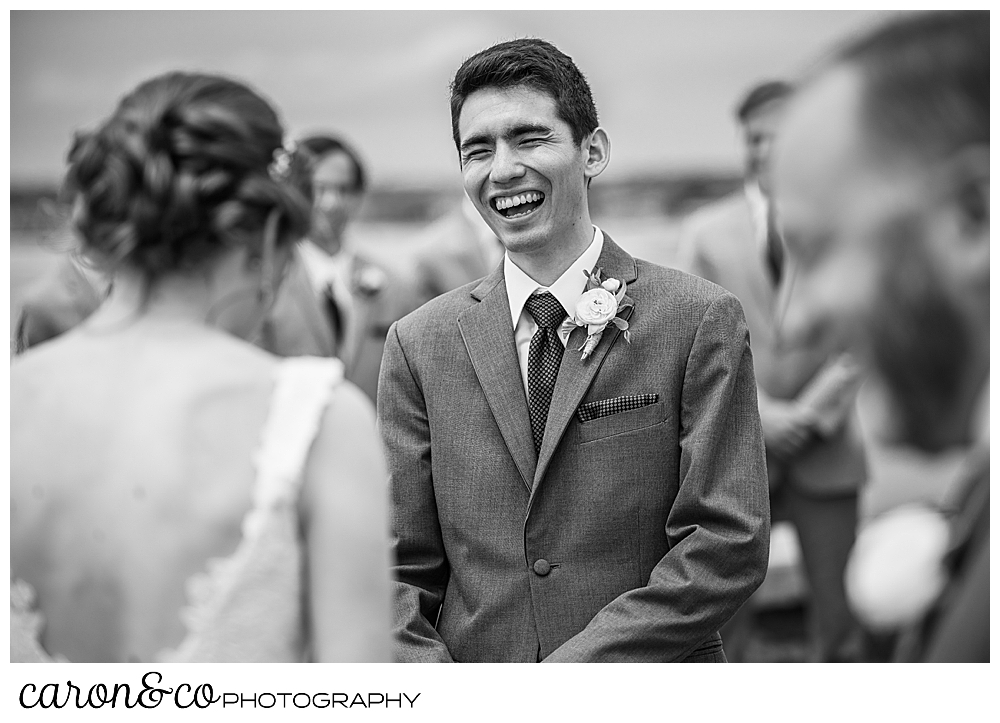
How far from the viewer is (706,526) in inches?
74.6

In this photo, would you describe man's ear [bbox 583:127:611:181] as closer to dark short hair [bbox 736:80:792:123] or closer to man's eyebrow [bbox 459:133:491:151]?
man's eyebrow [bbox 459:133:491:151]

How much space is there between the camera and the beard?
28.2 inches

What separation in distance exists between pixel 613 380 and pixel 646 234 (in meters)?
2.22

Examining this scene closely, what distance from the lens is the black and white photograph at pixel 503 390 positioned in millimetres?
758

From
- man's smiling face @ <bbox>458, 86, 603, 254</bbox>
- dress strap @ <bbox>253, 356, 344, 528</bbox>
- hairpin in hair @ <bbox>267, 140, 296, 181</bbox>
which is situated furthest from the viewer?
man's smiling face @ <bbox>458, 86, 603, 254</bbox>

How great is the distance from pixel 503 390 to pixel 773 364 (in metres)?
1.75

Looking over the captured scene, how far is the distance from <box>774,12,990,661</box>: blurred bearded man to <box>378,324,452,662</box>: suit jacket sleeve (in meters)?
1.31

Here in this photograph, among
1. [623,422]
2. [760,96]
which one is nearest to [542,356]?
[623,422]

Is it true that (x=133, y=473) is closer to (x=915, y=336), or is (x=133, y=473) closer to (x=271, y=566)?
(x=271, y=566)

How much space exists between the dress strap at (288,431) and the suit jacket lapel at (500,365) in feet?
2.03

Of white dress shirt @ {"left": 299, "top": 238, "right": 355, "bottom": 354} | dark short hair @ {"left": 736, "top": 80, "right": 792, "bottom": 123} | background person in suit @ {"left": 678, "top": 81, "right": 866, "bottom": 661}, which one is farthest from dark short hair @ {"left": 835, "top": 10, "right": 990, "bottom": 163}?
white dress shirt @ {"left": 299, "top": 238, "right": 355, "bottom": 354}

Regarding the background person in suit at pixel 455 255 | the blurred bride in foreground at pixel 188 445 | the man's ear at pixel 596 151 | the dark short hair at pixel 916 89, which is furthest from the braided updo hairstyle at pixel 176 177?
the background person in suit at pixel 455 255
